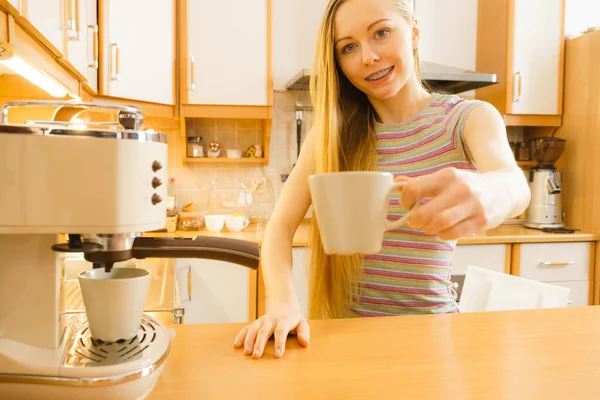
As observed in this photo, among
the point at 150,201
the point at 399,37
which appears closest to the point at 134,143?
the point at 150,201

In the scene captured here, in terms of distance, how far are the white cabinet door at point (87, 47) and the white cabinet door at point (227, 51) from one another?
0.57 meters

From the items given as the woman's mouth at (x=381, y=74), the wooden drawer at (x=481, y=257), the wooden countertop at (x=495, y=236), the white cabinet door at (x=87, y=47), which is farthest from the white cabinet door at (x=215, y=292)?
the woman's mouth at (x=381, y=74)

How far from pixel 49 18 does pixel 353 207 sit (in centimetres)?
97

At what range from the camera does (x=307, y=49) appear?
285 cm

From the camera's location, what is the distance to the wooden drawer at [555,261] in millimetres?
2545

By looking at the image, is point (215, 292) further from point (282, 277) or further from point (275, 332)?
point (275, 332)

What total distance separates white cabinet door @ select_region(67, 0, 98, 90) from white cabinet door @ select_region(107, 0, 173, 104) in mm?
111

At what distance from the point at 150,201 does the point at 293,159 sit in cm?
237

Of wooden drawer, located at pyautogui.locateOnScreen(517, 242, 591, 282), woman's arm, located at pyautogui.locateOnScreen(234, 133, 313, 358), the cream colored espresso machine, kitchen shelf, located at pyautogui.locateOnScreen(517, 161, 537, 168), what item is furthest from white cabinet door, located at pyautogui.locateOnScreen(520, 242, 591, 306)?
the cream colored espresso machine

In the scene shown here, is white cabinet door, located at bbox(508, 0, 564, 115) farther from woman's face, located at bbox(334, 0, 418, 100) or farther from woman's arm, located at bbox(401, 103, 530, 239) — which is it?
woman's arm, located at bbox(401, 103, 530, 239)

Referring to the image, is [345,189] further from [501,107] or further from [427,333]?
[501,107]

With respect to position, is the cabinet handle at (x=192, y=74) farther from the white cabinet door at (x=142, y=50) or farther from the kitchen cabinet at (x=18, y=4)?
the kitchen cabinet at (x=18, y=4)

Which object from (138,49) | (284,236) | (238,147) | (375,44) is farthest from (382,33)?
(238,147)

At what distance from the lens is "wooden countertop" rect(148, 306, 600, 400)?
0.63m
